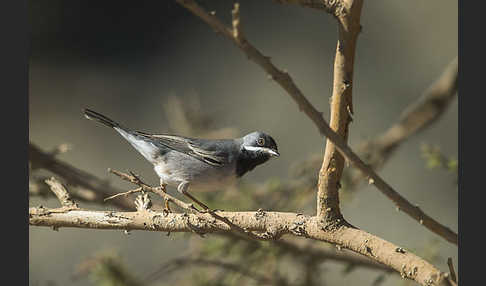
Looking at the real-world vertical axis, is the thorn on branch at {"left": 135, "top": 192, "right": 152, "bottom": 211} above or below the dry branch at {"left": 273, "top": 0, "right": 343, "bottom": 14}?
below

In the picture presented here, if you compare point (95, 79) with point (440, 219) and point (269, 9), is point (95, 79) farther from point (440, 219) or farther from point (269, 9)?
point (440, 219)

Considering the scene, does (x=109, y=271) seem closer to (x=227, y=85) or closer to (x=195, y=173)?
(x=195, y=173)

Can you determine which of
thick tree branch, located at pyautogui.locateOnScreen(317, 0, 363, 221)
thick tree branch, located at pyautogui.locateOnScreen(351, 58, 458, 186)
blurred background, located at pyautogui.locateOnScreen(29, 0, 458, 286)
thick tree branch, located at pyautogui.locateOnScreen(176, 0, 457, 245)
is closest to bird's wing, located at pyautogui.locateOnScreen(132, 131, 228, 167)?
thick tree branch, located at pyautogui.locateOnScreen(317, 0, 363, 221)

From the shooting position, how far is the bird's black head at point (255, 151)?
4.42 feet

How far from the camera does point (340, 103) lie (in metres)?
0.95

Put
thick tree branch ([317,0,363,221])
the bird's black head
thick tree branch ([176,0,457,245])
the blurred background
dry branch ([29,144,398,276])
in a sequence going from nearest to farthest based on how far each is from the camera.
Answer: thick tree branch ([176,0,457,245]) < thick tree branch ([317,0,363,221]) < the bird's black head < dry branch ([29,144,398,276]) < the blurred background

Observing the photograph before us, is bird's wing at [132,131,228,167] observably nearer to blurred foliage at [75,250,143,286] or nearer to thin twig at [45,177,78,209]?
thin twig at [45,177,78,209]

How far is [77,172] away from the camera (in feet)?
5.34

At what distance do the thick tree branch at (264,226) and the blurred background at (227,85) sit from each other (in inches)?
71.0

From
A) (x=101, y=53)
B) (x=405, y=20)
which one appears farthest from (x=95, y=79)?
(x=405, y=20)

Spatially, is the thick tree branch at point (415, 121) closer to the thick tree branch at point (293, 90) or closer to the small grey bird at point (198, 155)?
the small grey bird at point (198, 155)

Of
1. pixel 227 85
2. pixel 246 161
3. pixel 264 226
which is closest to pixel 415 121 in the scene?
pixel 246 161

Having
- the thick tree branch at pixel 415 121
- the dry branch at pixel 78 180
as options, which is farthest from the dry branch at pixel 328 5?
the thick tree branch at pixel 415 121

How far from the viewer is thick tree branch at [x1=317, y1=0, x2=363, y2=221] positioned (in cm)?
92
